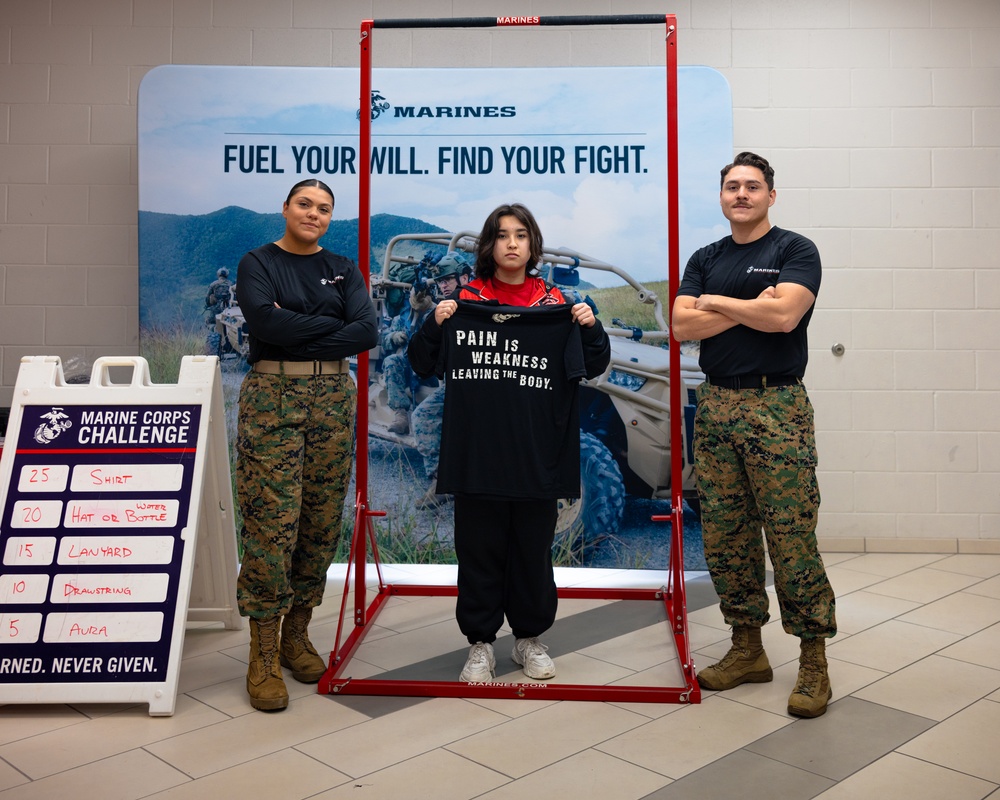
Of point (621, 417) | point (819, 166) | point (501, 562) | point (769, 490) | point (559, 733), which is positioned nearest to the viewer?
point (559, 733)

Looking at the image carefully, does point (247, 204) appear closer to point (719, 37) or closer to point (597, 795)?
point (719, 37)

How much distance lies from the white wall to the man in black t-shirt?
188 centimetres

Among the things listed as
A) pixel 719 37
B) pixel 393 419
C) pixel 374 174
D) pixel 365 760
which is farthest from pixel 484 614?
pixel 719 37

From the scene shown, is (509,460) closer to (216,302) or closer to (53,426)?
(53,426)

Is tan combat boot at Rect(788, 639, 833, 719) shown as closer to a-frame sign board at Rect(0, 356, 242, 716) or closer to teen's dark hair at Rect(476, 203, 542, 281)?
teen's dark hair at Rect(476, 203, 542, 281)

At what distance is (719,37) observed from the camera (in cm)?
449

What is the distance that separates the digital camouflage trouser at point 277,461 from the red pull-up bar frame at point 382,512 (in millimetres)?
244

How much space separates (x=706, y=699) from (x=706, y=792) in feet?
1.99

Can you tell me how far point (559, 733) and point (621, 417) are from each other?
6.18 feet

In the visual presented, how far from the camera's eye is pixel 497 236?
2.82 metres

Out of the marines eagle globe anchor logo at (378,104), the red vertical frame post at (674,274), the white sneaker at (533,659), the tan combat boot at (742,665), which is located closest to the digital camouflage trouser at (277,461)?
the white sneaker at (533,659)

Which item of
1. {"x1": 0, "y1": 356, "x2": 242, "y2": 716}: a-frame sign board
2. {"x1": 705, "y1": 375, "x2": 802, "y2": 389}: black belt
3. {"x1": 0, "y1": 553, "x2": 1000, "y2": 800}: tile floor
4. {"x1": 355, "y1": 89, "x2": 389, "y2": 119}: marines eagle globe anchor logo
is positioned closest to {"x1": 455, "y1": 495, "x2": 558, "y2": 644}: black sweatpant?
{"x1": 0, "y1": 553, "x2": 1000, "y2": 800}: tile floor

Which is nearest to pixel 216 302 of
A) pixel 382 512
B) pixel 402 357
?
pixel 402 357

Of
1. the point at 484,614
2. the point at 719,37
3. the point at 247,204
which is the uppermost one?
the point at 719,37
